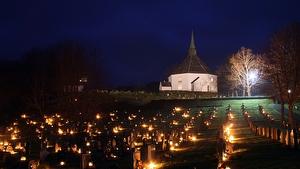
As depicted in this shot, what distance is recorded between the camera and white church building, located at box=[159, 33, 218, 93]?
271 feet

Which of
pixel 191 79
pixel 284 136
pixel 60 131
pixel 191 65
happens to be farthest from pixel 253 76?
pixel 284 136

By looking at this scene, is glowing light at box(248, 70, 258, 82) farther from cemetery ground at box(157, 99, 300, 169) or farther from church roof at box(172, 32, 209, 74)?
cemetery ground at box(157, 99, 300, 169)

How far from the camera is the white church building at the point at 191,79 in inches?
3258

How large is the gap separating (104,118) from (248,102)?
21391 mm

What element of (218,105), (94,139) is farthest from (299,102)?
(94,139)

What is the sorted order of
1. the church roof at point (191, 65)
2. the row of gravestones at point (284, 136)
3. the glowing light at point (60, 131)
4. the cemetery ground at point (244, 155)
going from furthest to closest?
the church roof at point (191, 65) → the glowing light at point (60, 131) → the row of gravestones at point (284, 136) → the cemetery ground at point (244, 155)

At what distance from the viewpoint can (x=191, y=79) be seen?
3263 inches

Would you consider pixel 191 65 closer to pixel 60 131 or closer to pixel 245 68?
pixel 245 68

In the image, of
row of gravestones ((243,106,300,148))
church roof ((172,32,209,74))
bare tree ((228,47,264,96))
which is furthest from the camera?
church roof ((172,32,209,74))

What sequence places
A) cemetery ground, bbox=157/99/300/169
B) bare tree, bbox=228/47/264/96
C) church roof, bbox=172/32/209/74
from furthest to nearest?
1. church roof, bbox=172/32/209/74
2. bare tree, bbox=228/47/264/96
3. cemetery ground, bbox=157/99/300/169

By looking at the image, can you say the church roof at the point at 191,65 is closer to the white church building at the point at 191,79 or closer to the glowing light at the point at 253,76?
the white church building at the point at 191,79

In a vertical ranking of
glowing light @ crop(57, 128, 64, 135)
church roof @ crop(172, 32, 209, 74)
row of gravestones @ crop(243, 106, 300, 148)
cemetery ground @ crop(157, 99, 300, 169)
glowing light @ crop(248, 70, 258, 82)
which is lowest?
cemetery ground @ crop(157, 99, 300, 169)

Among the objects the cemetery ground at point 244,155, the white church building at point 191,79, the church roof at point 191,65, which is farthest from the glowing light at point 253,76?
the cemetery ground at point 244,155

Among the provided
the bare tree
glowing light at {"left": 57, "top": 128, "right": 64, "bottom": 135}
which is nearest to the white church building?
the bare tree
